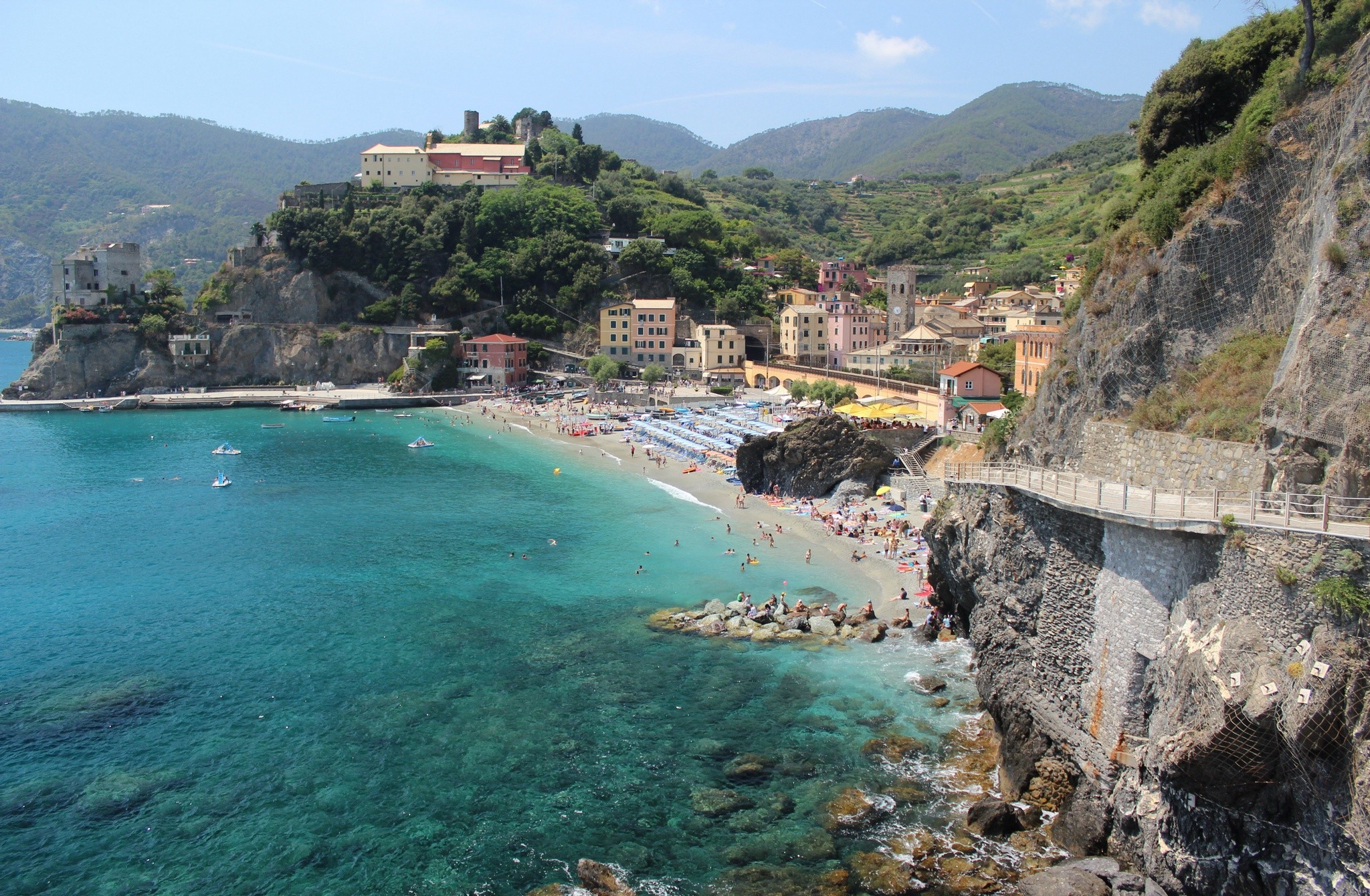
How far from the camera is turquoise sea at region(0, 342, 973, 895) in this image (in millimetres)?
14062

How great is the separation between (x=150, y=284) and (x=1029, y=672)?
95.0 m

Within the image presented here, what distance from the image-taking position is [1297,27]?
17172 mm

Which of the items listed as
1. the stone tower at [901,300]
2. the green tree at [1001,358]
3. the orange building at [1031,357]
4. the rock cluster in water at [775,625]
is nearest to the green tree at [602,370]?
the stone tower at [901,300]

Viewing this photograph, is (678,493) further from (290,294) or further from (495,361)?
(290,294)

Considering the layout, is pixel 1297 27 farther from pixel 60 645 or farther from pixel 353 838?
pixel 60 645

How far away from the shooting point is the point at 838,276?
87875mm

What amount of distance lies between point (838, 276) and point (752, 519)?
5804 centimetres

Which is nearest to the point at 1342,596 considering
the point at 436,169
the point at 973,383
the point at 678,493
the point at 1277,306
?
the point at 1277,306

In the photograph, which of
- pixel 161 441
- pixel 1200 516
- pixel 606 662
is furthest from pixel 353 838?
pixel 161 441

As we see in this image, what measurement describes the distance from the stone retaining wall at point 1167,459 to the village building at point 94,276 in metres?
86.1

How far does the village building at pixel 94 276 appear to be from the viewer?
7986 centimetres

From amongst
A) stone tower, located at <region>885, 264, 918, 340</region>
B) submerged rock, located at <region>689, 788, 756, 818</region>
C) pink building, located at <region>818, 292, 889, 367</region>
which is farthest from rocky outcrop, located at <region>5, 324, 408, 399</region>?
submerged rock, located at <region>689, 788, 756, 818</region>

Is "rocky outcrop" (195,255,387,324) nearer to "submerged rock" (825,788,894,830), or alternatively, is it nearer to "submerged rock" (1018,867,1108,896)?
"submerged rock" (825,788,894,830)

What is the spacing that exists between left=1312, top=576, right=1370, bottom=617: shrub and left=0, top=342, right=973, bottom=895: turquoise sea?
7.15 meters
